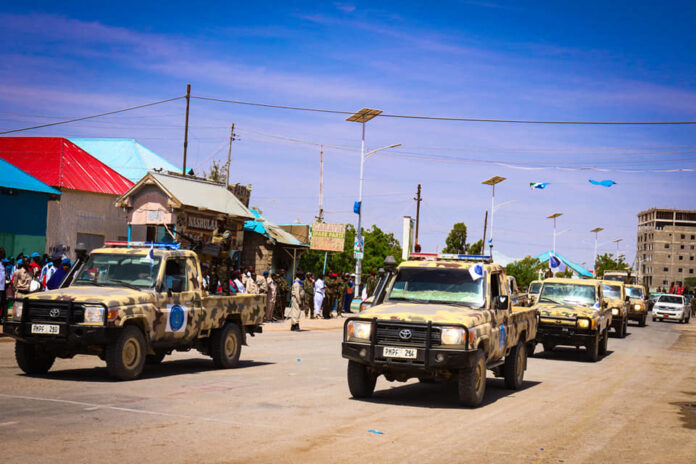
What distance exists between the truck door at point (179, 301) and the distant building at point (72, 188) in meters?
Answer: 18.4

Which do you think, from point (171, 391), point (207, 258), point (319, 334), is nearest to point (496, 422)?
point (171, 391)

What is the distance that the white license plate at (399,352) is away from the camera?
10.6 m

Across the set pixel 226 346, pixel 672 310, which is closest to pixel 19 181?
pixel 226 346

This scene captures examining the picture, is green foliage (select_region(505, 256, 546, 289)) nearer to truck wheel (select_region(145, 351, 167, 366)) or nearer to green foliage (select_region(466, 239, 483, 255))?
green foliage (select_region(466, 239, 483, 255))

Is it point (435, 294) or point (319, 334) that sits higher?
point (435, 294)

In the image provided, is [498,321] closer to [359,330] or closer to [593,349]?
[359,330]

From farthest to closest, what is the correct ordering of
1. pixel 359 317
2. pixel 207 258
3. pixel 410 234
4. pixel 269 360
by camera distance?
1. pixel 410 234
2. pixel 207 258
3. pixel 269 360
4. pixel 359 317

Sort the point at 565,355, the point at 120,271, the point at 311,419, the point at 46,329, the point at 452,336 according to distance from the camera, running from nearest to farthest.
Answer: the point at 311,419, the point at 452,336, the point at 46,329, the point at 120,271, the point at 565,355

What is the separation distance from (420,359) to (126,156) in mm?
35512

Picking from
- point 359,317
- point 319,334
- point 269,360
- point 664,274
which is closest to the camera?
point 359,317

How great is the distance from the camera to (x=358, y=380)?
11352mm

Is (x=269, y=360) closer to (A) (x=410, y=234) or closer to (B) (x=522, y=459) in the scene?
(B) (x=522, y=459)

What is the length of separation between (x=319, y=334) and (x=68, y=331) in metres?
14.1

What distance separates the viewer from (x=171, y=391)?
1140cm
